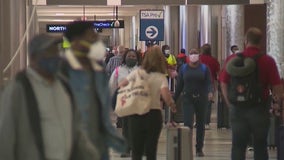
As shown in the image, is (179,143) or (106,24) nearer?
(179,143)

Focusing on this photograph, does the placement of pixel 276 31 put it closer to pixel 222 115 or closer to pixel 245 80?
pixel 222 115

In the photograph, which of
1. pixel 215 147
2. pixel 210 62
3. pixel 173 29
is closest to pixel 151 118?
pixel 215 147

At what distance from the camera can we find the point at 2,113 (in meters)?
5.11

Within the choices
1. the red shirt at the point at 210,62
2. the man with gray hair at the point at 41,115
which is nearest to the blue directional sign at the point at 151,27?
the red shirt at the point at 210,62

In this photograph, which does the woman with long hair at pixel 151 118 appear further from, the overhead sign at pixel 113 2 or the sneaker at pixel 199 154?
the overhead sign at pixel 113 2

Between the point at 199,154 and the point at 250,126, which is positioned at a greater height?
the point at 250,126

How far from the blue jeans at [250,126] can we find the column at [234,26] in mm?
11939

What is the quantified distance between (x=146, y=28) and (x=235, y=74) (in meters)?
11.0

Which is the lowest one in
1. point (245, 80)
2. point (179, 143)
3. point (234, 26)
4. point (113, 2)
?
point (179, 143)

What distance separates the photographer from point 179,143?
32.4 ft

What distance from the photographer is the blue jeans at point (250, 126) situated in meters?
8.74

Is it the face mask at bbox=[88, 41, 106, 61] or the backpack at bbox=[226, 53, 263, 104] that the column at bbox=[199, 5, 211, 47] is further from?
the face mask at bbox=[88, 41, 106, 61]

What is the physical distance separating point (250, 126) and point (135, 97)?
4.89ft

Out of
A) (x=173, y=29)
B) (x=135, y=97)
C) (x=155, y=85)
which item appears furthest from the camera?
(x=173, y=29)
